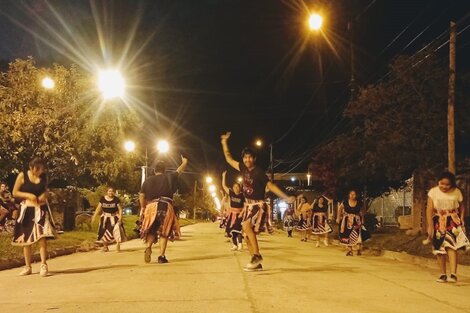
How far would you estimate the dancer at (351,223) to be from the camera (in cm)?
1577

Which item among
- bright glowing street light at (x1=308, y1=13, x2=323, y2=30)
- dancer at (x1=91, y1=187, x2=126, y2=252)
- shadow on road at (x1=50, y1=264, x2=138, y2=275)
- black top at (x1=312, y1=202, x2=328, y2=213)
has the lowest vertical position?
shadow on road at (x1=50, y1=264, x2=138, y2=275)

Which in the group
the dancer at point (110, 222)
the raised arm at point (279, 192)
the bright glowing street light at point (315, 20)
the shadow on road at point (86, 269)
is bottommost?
the shadow on road at point (86, 269)

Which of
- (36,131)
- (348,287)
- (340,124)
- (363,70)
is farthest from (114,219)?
(340,124)

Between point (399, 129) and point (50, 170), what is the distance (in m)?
13.1

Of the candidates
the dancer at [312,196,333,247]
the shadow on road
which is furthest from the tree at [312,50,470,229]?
the shadow on road

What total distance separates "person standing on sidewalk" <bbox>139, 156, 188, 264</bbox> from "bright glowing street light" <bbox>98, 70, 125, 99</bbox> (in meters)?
8.90

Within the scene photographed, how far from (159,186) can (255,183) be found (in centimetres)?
245

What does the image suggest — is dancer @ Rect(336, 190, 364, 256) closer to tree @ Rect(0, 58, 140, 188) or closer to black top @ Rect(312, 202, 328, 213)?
black top @ Rect(312, 202, 328, 213)

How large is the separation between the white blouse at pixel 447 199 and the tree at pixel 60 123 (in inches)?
534

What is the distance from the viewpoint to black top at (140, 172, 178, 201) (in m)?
11.7

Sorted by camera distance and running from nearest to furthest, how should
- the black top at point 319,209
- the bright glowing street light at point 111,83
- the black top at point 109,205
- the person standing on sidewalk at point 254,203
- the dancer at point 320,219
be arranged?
1. the person standing on sidewalk at point 254,203
2. the black top at point 109,205
3. the bright glowing street light at point 111,83
4. the dancer at point 320,219
5. the black top at point 319,209

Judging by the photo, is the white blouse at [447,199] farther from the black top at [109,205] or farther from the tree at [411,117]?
the black top at [109,205]

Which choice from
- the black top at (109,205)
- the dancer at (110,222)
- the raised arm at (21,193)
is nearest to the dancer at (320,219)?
the dancer at (110,222)

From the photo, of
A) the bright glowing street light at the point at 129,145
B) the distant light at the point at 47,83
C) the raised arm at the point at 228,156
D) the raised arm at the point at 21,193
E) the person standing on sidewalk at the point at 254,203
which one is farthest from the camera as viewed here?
the bright glowing street light at the point at 129,145
